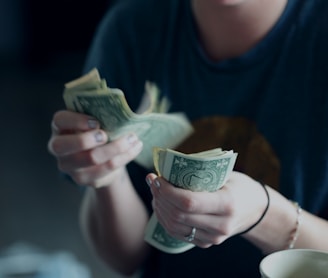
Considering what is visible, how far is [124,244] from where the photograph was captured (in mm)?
993

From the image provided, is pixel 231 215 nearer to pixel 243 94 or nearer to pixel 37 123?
pixel 243 94

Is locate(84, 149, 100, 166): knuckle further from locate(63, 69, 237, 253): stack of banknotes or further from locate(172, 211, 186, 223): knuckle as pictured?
locate(172, 211, 186, 223): knuckle

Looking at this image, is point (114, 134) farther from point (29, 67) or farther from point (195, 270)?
point (29, 67)

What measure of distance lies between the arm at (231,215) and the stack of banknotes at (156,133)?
0.05 feet

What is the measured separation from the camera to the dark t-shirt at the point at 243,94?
2.91 ft

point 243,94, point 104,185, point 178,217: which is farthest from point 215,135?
point 178,217

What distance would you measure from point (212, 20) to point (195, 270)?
37 centimetres

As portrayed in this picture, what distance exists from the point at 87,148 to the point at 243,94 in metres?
0.26

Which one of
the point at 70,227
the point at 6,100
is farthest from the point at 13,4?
the point at 70,227

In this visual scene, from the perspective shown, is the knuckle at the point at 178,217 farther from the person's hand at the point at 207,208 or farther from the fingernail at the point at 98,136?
the fingernail at the point at 98,136

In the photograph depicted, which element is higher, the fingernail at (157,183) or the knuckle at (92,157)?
the fingernail at (157,183)

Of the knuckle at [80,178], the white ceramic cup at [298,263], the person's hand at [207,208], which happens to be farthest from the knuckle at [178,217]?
the knuckle at [80,178]

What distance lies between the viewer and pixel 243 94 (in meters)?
0.94

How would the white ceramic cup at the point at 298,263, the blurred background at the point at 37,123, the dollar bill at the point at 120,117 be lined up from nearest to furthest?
the white ceramic cup at the point at 298,263 → the dollar bill at the point at 120,117 → the blurred background at the point at 37,123
